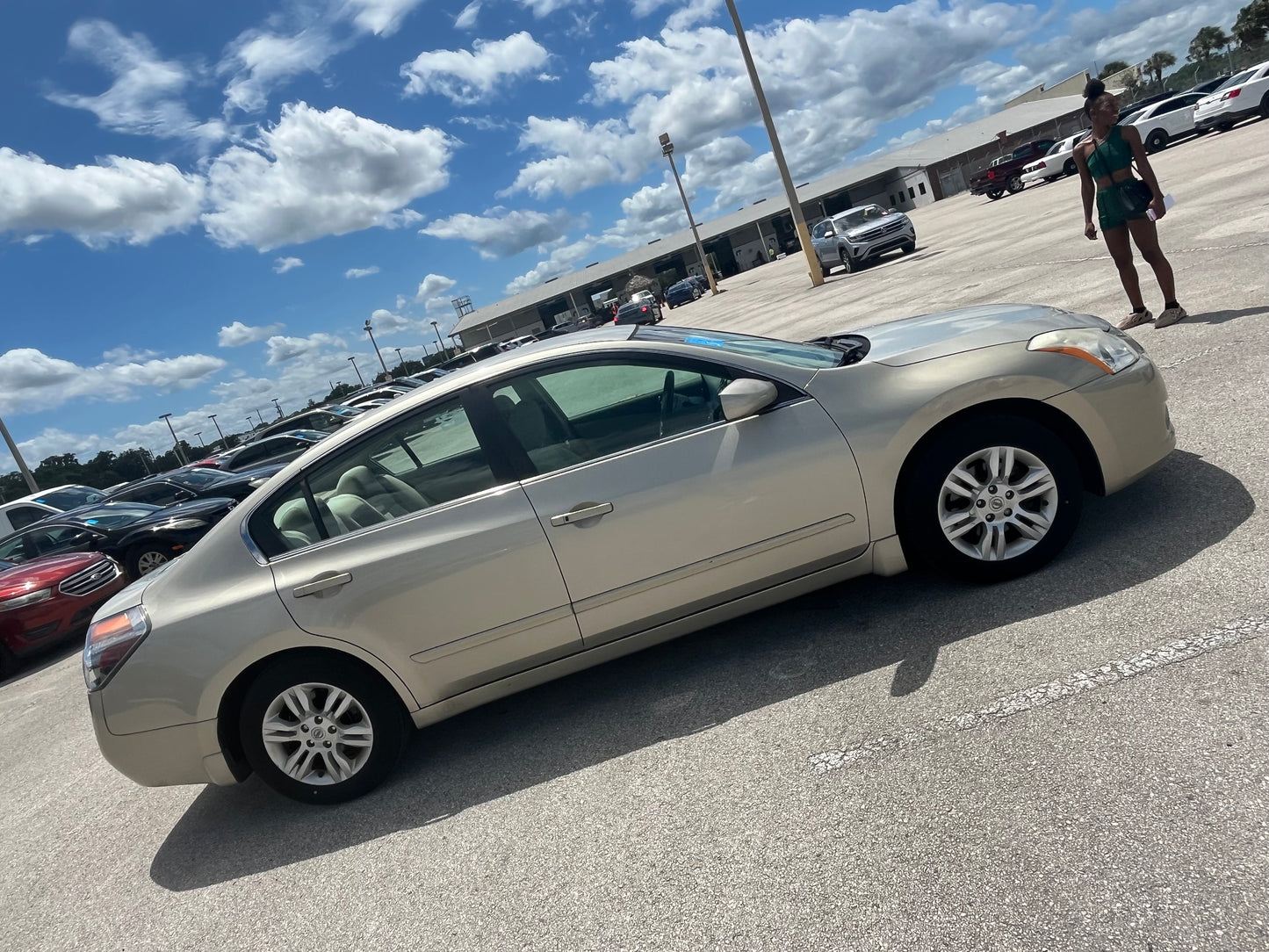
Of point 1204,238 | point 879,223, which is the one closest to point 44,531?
point 1204,238

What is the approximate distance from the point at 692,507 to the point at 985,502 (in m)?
1.27

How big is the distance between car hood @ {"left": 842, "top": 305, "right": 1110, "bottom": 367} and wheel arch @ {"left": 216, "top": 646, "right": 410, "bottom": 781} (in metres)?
2.56

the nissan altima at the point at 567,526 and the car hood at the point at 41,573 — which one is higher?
the car hood at the point at 41,573

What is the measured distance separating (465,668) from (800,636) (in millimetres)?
1509

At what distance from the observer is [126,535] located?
11375 mm

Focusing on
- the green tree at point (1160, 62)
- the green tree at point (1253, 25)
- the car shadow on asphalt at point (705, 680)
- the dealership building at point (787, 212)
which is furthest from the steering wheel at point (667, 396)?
the green tree at point (1160, 62)

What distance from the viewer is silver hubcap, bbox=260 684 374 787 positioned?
3.60m

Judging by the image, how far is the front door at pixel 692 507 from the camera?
3.50m

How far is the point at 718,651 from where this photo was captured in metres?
4.03

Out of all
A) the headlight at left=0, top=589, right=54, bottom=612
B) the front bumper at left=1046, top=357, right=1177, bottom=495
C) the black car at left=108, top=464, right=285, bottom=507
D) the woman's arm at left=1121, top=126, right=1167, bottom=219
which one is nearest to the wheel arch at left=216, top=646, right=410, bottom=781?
the front bumper at left=1046, top=357, right=1177, bottom=495

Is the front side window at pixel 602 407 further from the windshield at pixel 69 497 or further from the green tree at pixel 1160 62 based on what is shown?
the green tree at pixel 1160 62

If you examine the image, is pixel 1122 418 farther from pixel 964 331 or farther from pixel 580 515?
pixel 580 515

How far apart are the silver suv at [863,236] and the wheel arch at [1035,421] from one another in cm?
2163

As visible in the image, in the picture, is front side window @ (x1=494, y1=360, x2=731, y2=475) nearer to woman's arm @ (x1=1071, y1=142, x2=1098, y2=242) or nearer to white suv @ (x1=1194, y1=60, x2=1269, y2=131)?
woman's arm @ (x1=1071, y1=142, x2=1098, y2=242)
